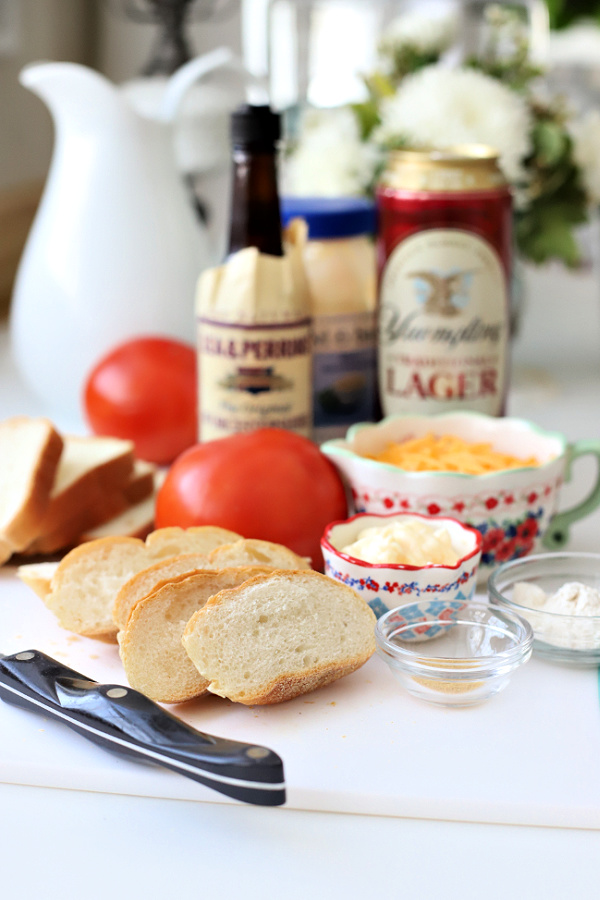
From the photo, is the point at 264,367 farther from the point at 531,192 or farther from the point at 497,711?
the point at 531,192

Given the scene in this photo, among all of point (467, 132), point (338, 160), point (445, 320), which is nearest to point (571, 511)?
point (445, 320)

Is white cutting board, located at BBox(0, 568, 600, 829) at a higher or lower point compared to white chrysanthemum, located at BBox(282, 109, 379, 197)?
lower

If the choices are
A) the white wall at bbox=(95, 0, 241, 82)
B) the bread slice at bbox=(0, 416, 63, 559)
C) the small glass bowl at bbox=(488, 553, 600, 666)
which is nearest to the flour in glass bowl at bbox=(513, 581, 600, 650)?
the small glass bowl at bbox=(488, 553, 600, 666)

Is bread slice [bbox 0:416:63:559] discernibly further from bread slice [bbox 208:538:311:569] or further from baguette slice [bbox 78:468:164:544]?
bread slice [bbox 208:538:311:569]

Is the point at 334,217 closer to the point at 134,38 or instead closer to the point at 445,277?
the point at 445,277

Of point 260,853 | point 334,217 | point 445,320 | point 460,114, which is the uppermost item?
point 460,114

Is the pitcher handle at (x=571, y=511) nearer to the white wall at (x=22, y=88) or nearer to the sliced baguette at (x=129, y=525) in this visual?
the sliced baguette at (x=129, y=525)
